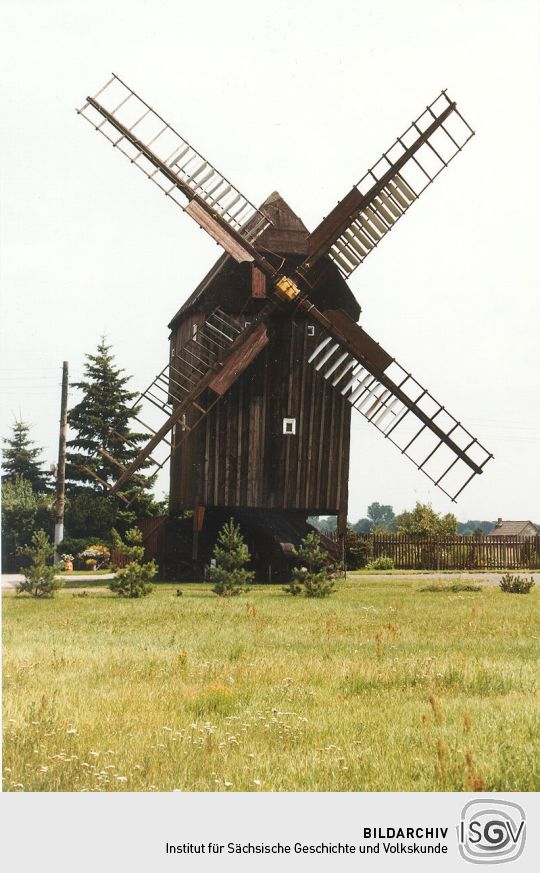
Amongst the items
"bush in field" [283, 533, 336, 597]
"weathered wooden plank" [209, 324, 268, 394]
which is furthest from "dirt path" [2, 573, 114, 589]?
"weathered wooden plank" [209, 324, 268, 394]

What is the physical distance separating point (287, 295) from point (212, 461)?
12.4 feet

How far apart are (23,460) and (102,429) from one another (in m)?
1.83

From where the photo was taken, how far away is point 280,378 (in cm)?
1842

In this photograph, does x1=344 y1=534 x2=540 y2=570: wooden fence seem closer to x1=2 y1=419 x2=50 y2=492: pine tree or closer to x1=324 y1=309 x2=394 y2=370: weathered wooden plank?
x1=324 y1=309 x2=394 y2=370: weathered wooden plank

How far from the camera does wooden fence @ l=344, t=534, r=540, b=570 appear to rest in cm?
2483

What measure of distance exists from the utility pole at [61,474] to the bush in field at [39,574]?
0.53 meters

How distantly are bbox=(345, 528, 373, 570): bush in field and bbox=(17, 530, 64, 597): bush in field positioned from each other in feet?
29.7

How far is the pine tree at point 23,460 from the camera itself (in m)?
13.2

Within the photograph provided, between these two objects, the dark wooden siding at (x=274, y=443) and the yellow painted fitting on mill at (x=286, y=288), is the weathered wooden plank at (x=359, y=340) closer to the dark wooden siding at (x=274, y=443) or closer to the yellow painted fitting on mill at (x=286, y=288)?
the dark wooden siding at (x=274, y=443)

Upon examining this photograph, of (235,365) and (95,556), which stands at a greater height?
(235,365)

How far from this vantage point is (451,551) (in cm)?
2656

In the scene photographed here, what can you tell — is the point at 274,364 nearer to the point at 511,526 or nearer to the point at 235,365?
the point at 235,365
